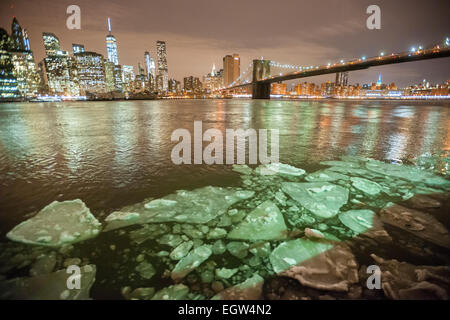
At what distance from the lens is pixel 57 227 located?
104 inches

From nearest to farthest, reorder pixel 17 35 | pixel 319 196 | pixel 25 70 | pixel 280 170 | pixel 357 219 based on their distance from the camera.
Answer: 1. pixel 357 219
2. pixel 319 196
3. pixel 280 170
4. pixel 25 70
5. pixel 17 35

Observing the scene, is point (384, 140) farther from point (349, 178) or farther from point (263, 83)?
point (263, 83)

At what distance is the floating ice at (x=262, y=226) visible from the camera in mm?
2529

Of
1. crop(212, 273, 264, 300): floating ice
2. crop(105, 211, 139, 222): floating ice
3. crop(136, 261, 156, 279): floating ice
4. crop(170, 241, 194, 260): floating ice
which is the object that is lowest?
crop(212, 273, 264, 300): floating ice

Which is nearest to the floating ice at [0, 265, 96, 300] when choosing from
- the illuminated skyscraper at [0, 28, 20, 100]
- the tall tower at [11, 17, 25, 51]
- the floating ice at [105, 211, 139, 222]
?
the floating ice at [105, 211, 139, 222]

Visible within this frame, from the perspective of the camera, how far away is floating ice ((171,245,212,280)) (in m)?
1.99

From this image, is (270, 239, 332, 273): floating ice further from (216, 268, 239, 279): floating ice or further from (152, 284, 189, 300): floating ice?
(152, 284, 189, 300): floating ice

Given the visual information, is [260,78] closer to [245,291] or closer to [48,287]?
[245,291]

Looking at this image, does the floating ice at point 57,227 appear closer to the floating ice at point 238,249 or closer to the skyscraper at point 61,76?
the floating ice at point 238,249

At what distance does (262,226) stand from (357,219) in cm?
131

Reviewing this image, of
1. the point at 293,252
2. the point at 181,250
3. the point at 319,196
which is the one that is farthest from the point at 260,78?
the point at 181,250

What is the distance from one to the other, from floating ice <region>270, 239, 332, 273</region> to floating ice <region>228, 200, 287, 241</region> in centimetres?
18

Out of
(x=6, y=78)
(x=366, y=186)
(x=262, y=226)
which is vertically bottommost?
(x=262, y=226)

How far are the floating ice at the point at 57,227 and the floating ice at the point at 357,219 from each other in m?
3.16
